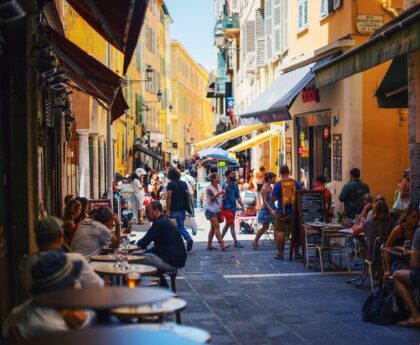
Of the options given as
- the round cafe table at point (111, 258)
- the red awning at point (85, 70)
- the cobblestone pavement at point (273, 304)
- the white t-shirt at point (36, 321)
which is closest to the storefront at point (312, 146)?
the cobblestone pavement at point (273, 304)

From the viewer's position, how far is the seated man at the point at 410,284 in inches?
369

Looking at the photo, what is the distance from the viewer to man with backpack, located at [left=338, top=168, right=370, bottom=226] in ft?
53.1

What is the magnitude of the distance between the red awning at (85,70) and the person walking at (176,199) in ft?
10.4

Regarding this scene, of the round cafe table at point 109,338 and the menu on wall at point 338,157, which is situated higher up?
the menu on wall at point 338,157

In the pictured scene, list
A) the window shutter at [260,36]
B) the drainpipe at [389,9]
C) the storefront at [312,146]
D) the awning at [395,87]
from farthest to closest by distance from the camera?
the window shutter at [260,36]
the storefront at [312,146]
the drainpipe at [389,9]
the awning at [395,87]

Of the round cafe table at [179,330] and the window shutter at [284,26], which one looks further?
the window shutter at [284,26]

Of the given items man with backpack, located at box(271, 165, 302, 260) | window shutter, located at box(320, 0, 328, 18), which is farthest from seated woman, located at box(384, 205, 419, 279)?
window shutter, located at box(320, 0, 328, 18)

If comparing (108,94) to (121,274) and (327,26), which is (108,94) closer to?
(121,274)

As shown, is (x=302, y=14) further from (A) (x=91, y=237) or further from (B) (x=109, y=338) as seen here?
(B) (x=109, y=338)

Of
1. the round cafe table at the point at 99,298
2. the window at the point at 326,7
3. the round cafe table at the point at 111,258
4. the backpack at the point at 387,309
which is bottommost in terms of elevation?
the backpack at the point at 387,309

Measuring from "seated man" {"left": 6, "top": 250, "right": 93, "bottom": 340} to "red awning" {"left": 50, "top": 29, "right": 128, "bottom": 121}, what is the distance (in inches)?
247

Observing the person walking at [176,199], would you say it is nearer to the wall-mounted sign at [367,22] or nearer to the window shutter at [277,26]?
the wall-mounted sign at [367,22]

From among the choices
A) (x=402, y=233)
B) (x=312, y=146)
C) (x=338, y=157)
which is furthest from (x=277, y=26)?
(x=402, y=233)

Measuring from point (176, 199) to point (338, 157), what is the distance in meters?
4.73
